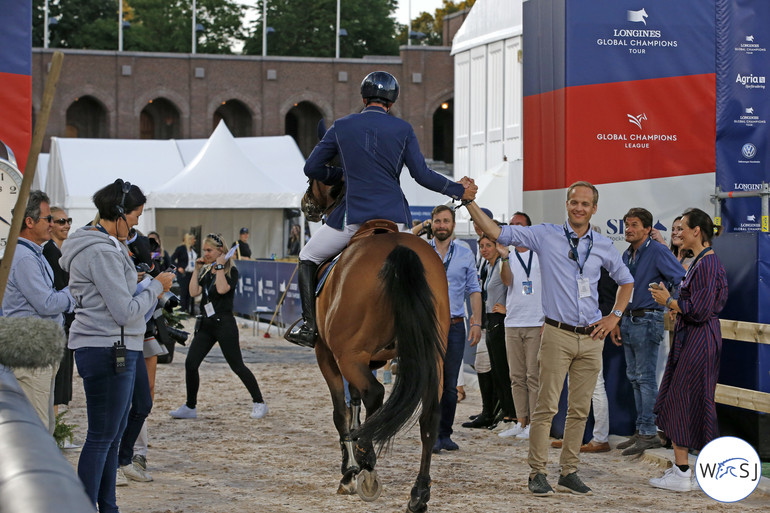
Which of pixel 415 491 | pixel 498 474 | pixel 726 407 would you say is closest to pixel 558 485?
pixel 498 474

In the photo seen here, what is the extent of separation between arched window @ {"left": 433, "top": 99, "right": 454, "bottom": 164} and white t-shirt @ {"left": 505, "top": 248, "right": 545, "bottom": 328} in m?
52.5

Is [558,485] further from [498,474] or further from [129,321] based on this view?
[129,321]

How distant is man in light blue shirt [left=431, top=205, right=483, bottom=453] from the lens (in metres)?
Answer: 8.83

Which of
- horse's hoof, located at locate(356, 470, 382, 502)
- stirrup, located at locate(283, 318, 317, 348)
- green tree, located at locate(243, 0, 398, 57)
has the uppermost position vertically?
green tree, located at locate(243, 0, 398, 57)

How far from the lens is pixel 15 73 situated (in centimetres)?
767

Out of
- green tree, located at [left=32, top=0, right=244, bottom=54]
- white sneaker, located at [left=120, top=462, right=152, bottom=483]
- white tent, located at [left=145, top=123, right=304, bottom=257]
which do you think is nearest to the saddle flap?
white sneaker, located at [left=120, top=462, right=152, bottom=483]

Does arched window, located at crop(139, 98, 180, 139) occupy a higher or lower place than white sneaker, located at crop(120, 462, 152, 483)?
higher

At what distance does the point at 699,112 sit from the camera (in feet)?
32.3

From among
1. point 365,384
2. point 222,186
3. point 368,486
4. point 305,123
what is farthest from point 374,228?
point 305,123

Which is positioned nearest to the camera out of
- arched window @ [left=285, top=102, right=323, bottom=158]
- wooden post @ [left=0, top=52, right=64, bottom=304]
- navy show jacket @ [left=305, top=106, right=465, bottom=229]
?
wooden post @ [left=0, top=52, right=64, bottom=304]

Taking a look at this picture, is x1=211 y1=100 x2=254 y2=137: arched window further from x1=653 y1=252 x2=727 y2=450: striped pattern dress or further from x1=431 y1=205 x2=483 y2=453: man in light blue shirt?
x1=653 y1=252 x2=727 y2=450: striped pattern dress

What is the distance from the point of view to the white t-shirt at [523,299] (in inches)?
356

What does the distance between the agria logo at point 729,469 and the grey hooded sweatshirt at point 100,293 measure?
3.71m

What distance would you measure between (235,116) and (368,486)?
56.6m
